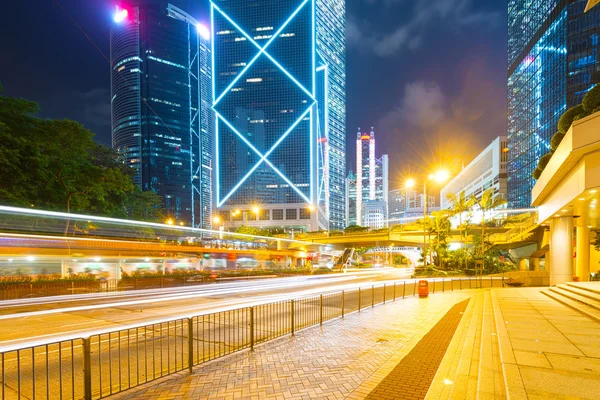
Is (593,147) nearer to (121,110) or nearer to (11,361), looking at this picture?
(11,361)

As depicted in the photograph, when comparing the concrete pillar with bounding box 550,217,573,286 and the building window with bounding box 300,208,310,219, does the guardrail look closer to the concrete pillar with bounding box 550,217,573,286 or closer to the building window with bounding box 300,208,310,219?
the concrete pillar with bounding box 550,217,573,286

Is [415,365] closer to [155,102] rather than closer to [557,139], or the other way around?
[557,139]

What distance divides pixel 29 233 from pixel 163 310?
1098cm

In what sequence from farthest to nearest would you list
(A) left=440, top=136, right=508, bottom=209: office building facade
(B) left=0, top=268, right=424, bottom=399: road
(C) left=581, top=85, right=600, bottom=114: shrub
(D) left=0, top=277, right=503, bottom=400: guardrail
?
(A) left=440, top=136, right=508, bottom=209: office building facade, (C) left=581, top=85, right=600, bottom=114: shrub, (B) left=0, top=268, right=424, bottom=399: road, (D) left=0, top=277, right=503, bottom=400: guardrail

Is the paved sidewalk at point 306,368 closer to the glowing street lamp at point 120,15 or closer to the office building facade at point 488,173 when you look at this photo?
the office building facade at point 488,173

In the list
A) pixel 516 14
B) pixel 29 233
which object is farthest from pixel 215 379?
pixel 516 14

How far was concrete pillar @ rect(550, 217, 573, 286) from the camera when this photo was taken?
20.0 metres

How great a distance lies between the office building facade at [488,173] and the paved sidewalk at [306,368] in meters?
76.2

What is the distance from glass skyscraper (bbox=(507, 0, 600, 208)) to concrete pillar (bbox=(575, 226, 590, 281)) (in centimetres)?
5060

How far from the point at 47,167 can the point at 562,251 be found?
113ft

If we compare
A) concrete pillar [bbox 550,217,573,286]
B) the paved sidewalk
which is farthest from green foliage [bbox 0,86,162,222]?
concrete pillar [bbox 550,217,573,286]

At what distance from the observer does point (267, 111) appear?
388 feet

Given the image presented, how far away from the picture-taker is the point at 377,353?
724cm

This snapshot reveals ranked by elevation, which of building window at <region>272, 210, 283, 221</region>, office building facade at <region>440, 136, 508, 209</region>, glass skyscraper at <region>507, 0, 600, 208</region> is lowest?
building window at <region>272, 210, 283, 221</region>
